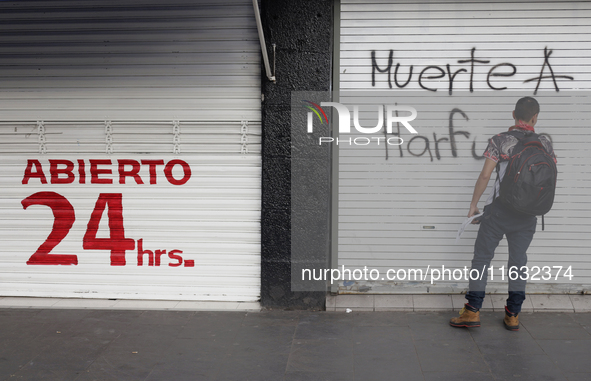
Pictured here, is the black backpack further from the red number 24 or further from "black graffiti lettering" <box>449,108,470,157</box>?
the red number 24

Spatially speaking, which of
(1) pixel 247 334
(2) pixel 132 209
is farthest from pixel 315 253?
(2) pixel 132 209

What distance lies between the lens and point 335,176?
18.3ft

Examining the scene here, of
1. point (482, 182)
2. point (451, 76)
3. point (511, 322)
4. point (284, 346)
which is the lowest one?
point (284, 346)

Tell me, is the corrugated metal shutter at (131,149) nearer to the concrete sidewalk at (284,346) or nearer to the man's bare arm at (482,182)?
the concrete sidewalk at (284,346)

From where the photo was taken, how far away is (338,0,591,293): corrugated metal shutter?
540 cm

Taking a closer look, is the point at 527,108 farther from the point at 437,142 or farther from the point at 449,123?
the point at 437,142

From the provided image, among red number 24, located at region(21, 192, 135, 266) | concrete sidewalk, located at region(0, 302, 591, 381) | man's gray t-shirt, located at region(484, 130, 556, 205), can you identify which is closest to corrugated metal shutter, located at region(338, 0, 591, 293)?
man's gray t-shirt, located at region(484, 130, 556, 205)

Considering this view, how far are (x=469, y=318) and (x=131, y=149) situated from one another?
3.98m

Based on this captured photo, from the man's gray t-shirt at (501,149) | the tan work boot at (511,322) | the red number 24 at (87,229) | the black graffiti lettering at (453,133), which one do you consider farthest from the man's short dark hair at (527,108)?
the red number 24 at (87,229)

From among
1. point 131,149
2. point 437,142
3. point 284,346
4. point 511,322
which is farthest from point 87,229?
point 511,322

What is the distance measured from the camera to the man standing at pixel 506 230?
15.9ft

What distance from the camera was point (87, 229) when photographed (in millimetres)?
5801

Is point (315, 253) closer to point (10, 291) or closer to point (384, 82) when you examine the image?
point (384, 82)

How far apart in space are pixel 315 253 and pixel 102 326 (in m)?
2.27
